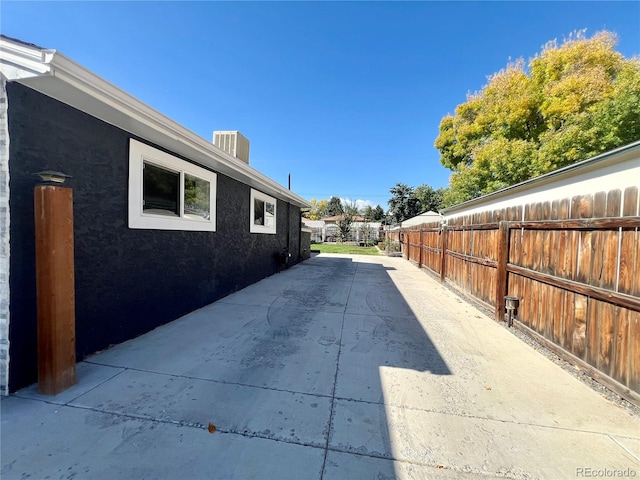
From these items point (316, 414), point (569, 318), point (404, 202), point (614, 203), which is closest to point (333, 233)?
point (404, 202)

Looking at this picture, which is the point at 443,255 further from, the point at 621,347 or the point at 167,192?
the point at 167,192

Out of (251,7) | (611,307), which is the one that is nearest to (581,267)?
(611,307)

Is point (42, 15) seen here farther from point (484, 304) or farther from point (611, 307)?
point (484, 304)

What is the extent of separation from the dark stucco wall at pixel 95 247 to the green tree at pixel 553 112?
13072 millimetres

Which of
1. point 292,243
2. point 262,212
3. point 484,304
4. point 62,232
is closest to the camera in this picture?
point 62,232

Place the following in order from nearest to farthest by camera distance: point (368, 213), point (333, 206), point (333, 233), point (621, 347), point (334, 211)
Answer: point (621, 347) → point (333, 233) → point (368, 213) → point (333, 206) → point (334, 211)

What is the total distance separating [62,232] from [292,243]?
9.48 meters

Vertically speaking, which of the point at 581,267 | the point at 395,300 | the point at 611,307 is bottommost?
the point at 395,300

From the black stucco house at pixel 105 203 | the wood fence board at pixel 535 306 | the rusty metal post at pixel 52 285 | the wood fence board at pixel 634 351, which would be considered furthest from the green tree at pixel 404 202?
the rusty metal post at pixel 52 285

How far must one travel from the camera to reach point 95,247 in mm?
3150

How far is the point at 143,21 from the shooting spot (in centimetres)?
469

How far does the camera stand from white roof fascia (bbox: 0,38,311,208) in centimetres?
219

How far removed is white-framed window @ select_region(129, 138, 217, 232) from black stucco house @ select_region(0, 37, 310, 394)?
0.02m

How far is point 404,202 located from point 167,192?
3833 cm
